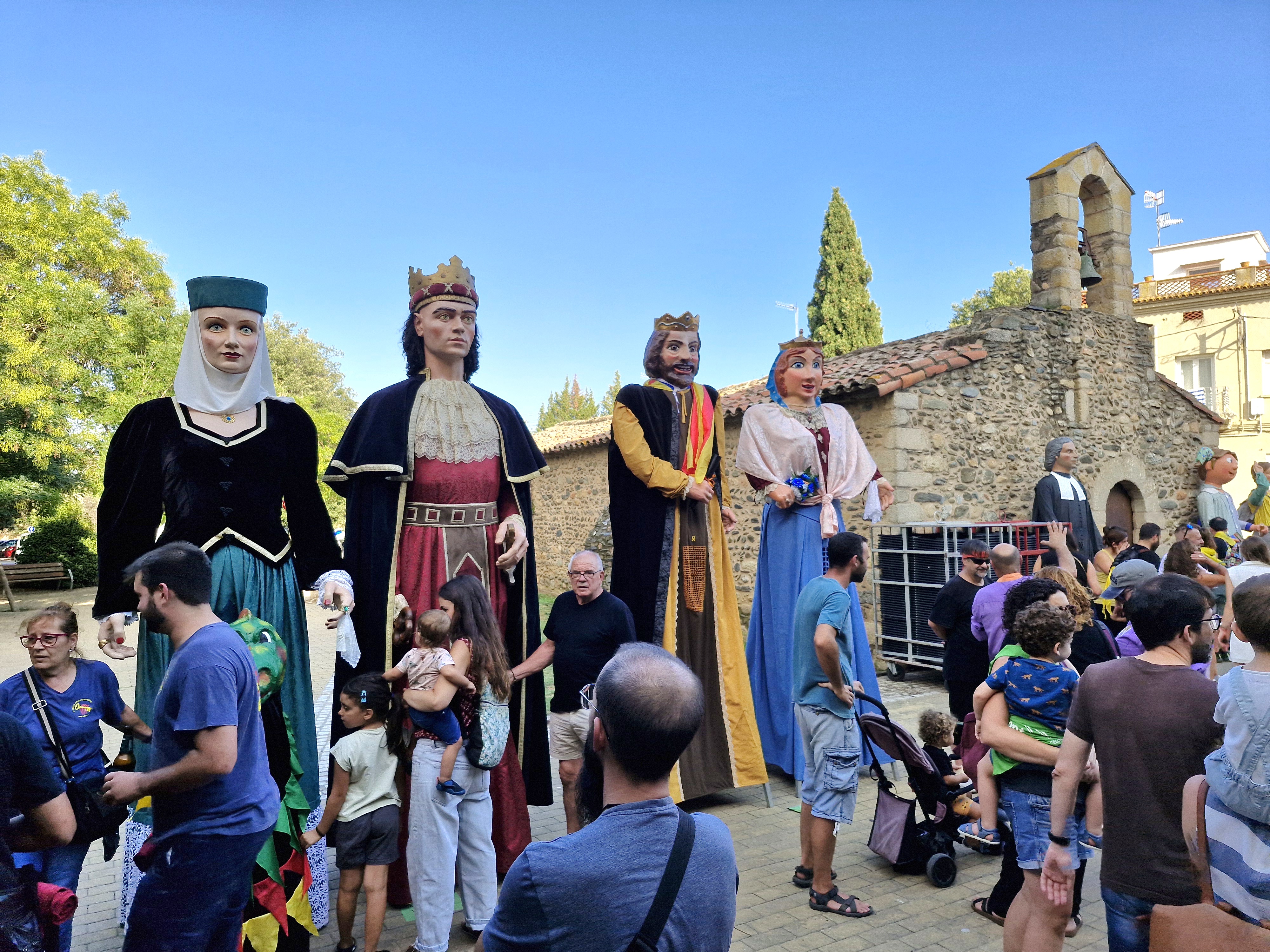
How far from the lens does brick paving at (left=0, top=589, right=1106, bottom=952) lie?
147 inches

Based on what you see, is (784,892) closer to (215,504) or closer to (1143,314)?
(215,504)

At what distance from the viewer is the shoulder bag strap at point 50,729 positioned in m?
3.21

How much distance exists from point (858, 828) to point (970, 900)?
1.05 meters

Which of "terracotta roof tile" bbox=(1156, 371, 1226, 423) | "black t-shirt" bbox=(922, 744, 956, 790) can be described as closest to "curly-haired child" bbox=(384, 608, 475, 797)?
"black t-shirt" bbox=(922, 744, 956, 790)

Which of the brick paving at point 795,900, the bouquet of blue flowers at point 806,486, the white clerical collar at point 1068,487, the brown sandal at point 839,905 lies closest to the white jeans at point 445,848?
the brick paving at point 795,900

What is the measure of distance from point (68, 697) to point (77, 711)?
6 cm

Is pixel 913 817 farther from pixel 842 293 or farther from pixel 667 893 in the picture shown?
pixel 842 293

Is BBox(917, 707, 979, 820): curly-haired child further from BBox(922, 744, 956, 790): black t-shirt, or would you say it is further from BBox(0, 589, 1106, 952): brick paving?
BBox(0, 589, 1106, 952): brick paving

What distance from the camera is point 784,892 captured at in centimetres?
421

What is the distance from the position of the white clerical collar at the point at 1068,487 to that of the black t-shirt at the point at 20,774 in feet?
30.6

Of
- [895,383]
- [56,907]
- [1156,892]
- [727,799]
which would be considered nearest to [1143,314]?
[895,383]

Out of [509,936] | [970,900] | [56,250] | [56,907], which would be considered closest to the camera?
[509,936]

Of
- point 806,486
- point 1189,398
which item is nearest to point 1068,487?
point 806,486

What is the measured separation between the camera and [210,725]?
242 cm
